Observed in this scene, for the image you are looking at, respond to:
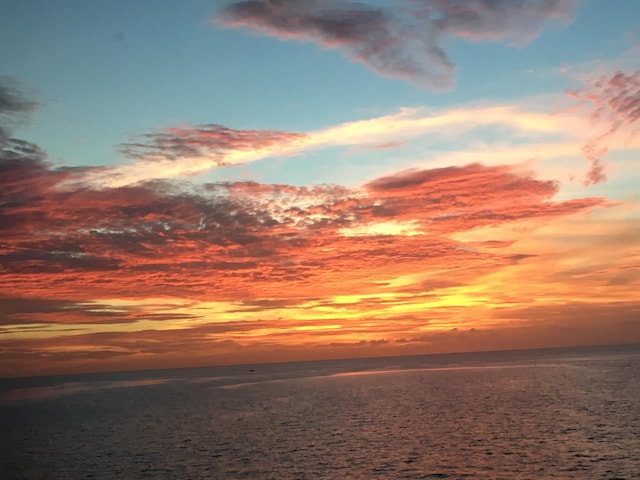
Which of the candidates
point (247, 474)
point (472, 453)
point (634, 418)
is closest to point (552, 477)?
point (472, 453)

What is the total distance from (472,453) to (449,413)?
39.3 metres

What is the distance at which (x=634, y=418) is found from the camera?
8981 centimetres

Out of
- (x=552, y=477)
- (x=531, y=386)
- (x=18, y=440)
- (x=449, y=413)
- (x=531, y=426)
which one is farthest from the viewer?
(x=531, y=386)

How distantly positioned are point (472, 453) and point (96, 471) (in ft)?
142

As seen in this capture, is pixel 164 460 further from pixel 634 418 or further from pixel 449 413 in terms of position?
pixel 634 418

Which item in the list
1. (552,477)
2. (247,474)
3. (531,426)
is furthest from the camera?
(531,426)

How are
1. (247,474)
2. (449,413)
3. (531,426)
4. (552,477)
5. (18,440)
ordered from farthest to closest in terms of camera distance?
(449,413) → (18,440) → (531,426) → (247,474) → (552,477)

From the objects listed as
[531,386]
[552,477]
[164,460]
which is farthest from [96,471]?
[531,386]

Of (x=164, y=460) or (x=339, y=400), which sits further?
(x=339, y=400)

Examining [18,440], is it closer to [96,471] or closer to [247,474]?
[96,471]

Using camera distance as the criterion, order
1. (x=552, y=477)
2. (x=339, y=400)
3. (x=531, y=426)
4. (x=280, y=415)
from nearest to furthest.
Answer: (x=552, y=477)
(x=531, y=426)
(x=280, y=415)
(x=339, y=400)

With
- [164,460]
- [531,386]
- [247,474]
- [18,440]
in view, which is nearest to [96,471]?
[164,460]

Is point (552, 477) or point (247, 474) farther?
point (247, 474)

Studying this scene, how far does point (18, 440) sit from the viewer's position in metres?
98.8
